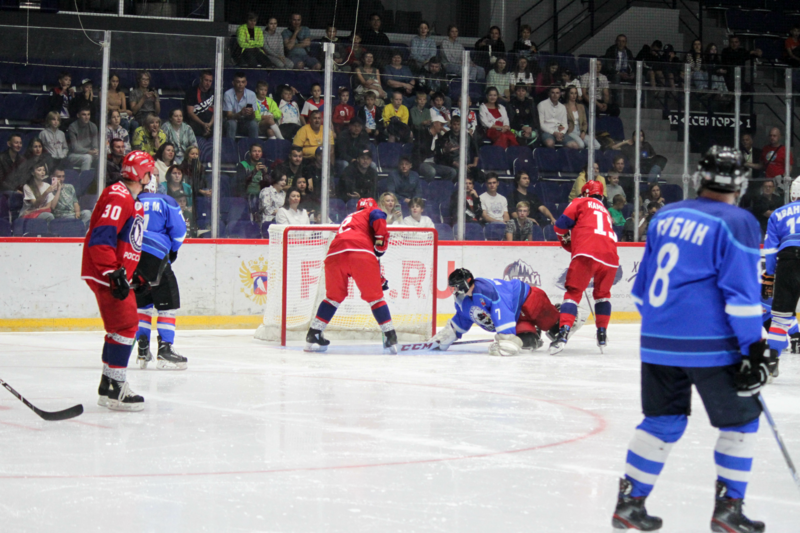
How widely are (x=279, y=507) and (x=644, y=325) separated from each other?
1258mm

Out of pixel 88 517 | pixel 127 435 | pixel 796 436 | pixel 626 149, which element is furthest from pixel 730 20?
pixel 88 517

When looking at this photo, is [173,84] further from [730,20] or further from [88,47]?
[730,20]

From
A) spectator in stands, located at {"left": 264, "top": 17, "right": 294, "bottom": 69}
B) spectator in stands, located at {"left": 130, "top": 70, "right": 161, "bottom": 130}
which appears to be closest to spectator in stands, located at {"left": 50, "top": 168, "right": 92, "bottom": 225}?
spectator in stands, located at {"left": 130, "top": 70, "right": 161, "bottom": 130}

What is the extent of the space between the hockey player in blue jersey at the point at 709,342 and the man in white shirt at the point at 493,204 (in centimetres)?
706

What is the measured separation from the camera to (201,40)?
9070mm

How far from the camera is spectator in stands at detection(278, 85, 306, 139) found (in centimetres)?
923

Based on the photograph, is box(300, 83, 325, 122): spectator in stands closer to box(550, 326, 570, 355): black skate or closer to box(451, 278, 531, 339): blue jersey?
box(451, 278, 531, 339): blue jersey

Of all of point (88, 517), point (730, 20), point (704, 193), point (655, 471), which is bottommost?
point (88, 517)

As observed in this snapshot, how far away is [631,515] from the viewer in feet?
9.05

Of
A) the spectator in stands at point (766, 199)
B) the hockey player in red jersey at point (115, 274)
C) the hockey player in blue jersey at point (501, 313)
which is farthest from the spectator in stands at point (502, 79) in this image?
the hockey player in red jersey at point (115, 274)

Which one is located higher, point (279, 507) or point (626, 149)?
point (626, 149)

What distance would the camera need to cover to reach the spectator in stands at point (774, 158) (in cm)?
1070

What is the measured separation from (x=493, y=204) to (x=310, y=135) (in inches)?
80.0

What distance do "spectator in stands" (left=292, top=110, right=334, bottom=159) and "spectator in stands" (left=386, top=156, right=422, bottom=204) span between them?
2.64 feet
